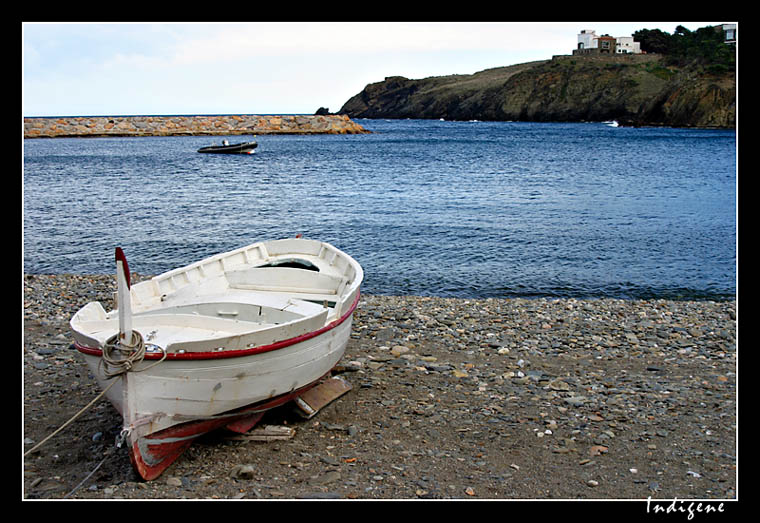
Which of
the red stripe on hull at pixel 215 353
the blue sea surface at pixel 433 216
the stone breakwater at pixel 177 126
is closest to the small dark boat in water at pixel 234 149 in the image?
the blue sea surface at pixel 433 216

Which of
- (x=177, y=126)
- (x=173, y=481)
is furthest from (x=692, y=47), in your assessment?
(x=173, y=481)

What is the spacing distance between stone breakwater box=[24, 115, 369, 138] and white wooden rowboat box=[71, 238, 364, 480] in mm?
107196

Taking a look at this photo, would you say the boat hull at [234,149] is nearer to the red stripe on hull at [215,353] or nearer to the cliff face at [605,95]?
the red stripe on hull at [215,353]

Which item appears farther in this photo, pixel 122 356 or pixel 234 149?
pixel 234 149

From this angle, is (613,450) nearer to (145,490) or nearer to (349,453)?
(349,453)

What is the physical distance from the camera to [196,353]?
22.4 feet

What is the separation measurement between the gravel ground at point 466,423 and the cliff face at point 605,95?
107 metres

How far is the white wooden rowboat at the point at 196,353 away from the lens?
676cm

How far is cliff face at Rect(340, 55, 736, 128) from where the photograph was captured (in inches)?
4176

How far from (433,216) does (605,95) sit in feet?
419

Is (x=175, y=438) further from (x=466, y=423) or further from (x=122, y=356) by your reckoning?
(x=466, y=423)

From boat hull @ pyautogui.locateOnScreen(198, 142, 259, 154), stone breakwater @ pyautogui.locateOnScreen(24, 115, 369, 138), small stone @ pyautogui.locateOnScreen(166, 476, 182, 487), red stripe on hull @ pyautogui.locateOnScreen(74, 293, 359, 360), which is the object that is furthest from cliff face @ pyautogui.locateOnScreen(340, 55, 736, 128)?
small stone @ pyautogui.locateOnScreen(166, 476, 182, 487)

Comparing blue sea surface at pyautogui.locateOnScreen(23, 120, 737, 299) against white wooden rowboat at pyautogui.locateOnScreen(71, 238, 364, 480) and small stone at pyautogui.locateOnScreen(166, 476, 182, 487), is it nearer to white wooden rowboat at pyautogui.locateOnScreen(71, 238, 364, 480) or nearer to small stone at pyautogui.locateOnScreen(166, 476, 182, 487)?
white wooden rowboat at pyautogui.locateOnScreen(71, 238, 364, 480)

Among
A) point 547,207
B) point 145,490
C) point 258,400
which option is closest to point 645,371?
point 258,400
